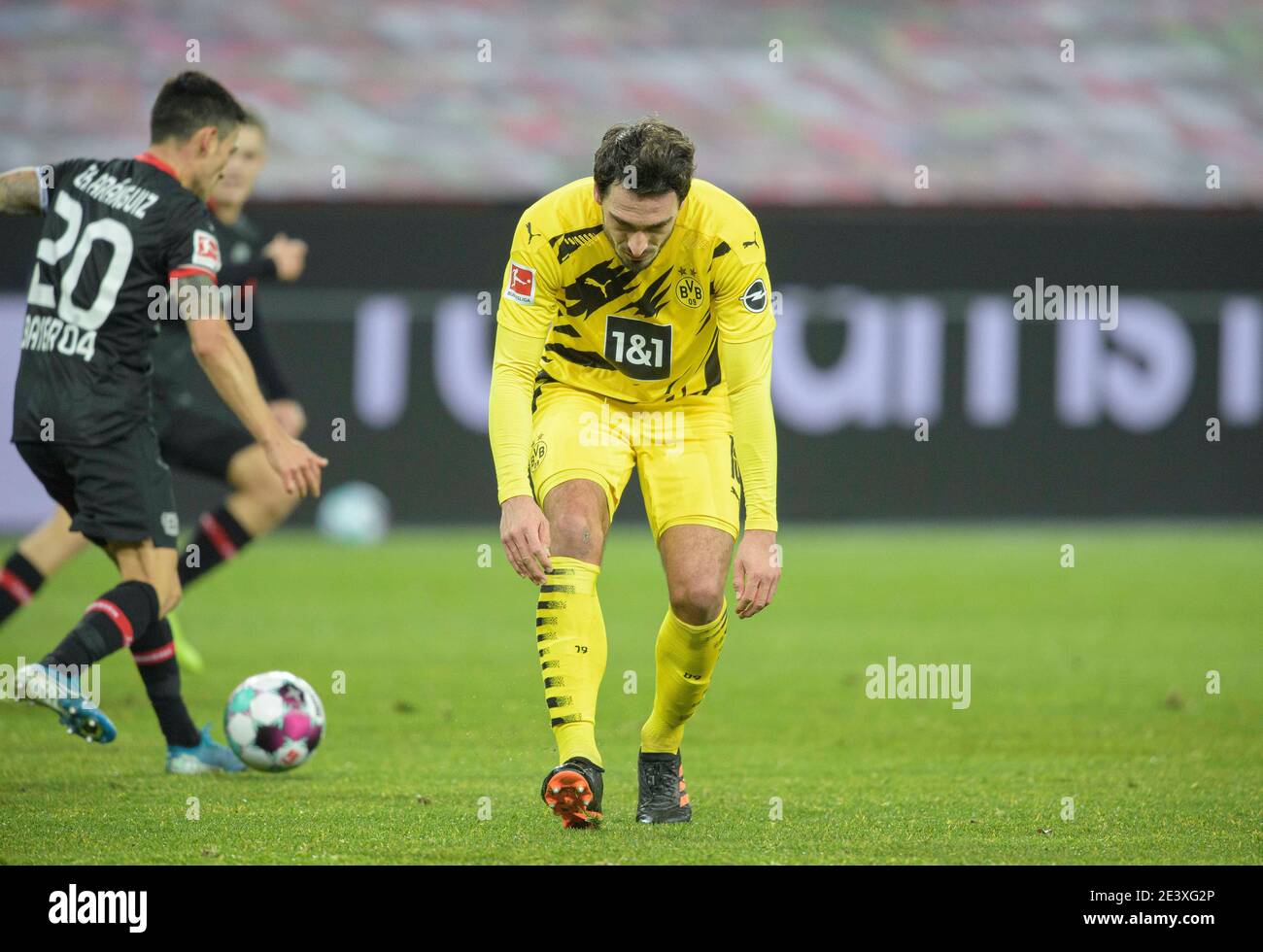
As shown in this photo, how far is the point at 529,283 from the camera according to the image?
17.3 ft

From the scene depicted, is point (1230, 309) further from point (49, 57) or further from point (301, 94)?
point (49, 57)

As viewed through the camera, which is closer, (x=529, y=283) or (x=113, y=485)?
(x=529, y=283)

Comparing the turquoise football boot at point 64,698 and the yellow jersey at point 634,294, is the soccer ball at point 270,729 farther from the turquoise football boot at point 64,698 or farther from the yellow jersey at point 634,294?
the yellow jersey at point 634,294

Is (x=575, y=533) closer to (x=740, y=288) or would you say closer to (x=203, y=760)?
(x=740, y=288)

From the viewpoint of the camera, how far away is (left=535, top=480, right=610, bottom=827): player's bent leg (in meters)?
5.20

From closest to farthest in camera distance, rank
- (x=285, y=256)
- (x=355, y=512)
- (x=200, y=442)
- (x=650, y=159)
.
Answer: (x=650, y=159) → (x=285, y=256) → (x=200, y=442) → (x=355, y=512)

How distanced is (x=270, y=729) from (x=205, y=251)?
1.58 meters

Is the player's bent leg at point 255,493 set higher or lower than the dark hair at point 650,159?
lower

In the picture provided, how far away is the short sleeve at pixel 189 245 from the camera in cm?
582

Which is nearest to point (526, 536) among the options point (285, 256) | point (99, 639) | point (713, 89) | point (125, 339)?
point (99, 639)

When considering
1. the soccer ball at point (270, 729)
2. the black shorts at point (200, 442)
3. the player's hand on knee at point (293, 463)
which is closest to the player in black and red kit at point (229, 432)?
the black shorts at point (200, 442)

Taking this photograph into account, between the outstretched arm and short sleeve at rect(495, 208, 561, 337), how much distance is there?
1811 millimetres

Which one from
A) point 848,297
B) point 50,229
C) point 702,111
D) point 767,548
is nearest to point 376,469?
point 848,297

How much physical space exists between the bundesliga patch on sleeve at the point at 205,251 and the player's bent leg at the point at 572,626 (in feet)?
4.73
